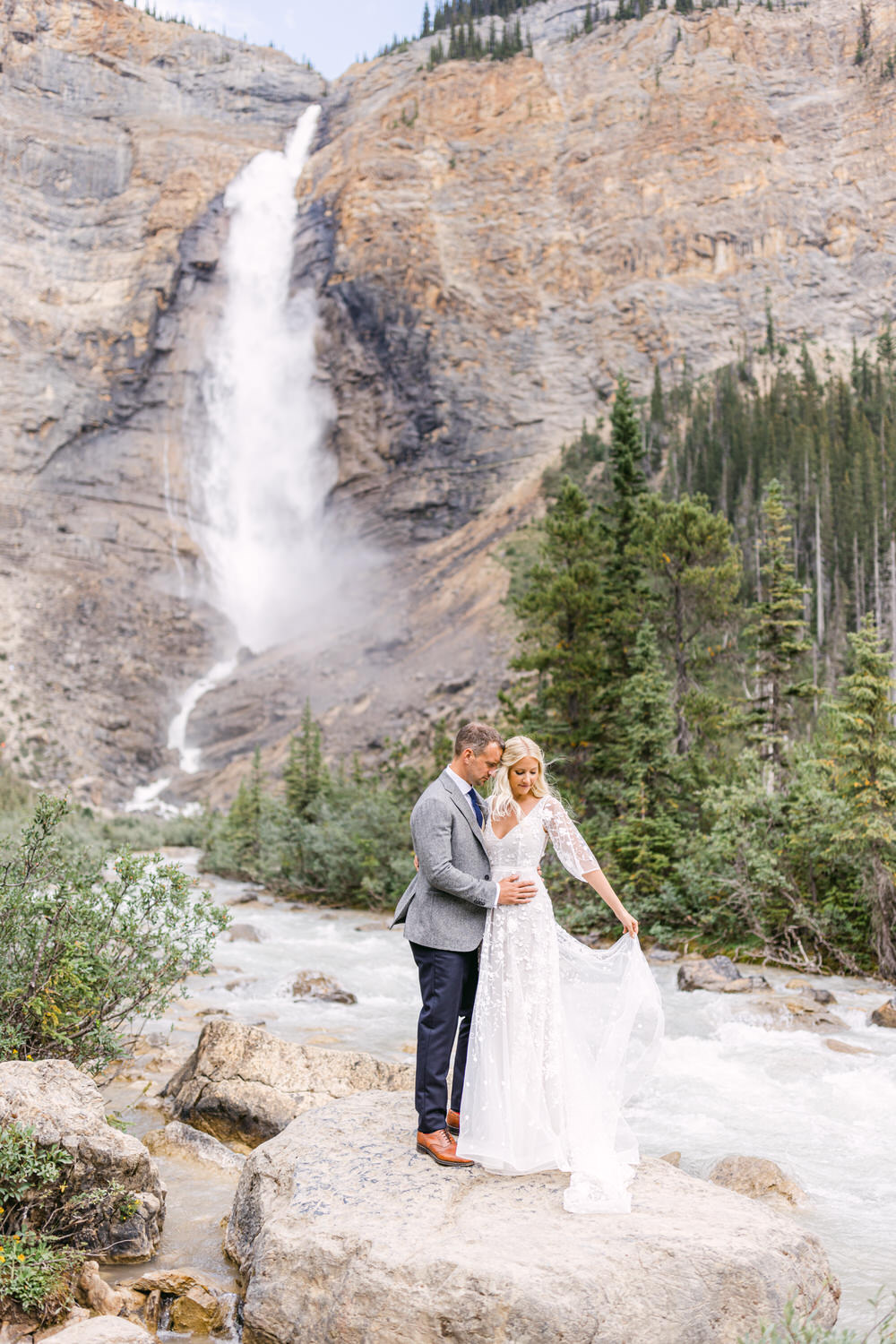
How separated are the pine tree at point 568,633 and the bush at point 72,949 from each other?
37.5 feet

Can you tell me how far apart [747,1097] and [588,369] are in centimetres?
5344

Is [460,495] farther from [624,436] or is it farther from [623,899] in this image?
[623,899]

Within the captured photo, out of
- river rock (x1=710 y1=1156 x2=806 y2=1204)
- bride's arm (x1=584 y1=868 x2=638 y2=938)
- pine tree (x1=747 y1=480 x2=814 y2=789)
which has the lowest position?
river rock (x1=710 y1=1156 x2=806 y2=1204)

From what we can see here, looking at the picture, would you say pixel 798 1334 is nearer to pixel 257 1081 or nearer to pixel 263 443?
pixel 257 1081

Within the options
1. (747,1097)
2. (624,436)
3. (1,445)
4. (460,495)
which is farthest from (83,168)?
(747,1097)

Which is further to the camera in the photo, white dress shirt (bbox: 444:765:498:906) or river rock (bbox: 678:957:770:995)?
river rock (bbox: 678:957:770:995)

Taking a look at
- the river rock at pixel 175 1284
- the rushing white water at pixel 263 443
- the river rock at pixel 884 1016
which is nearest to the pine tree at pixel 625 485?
the river rock at pixel 884 1016

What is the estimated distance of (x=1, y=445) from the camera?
179ft

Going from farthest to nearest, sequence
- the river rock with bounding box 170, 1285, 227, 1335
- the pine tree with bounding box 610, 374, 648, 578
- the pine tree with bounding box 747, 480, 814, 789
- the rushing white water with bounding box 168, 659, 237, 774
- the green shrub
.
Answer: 1. the rushing white water with bounding box 168, 659, 237, 774
2. the pine tree with bounding box 610, 374, 648, 578
3. the pine tree with bounding box 747, 480, 814, 789
4. the river rock with bounding box 170, 1285, 227, 1335
5. the green shrub

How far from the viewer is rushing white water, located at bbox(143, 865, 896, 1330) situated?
5703mm

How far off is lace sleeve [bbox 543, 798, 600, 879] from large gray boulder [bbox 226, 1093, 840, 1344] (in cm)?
140

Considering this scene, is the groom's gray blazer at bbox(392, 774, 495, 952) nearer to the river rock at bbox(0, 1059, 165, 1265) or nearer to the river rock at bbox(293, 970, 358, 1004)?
the river rock at bbox(0, 1059, 165, 1265)

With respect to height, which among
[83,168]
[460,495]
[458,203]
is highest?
[83,168]

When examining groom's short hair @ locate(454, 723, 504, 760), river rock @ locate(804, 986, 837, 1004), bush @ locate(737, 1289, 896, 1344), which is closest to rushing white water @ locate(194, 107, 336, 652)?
river rock @ locate(804, 986, 837, 1004)
